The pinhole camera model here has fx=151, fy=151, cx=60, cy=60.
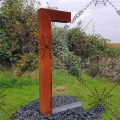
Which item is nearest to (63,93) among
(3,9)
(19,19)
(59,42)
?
(59,42)

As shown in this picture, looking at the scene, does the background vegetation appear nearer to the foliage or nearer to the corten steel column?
the foliage

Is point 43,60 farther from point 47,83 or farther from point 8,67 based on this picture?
point 8,67

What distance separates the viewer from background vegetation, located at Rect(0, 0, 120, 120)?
6484mm

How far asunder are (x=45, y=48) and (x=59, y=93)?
2284 millimetres

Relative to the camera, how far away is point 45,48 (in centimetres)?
300

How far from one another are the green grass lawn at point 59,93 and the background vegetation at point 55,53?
0.13 ft

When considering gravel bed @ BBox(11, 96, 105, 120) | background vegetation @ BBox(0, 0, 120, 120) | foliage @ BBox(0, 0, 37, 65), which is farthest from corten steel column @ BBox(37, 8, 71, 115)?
foliage @ BBox(0, 0, 37, 65)

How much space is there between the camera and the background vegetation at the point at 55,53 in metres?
6.48

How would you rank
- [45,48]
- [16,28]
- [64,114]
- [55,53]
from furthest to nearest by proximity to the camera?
[16,28] < [55,53] < [64,114] < [45,48]

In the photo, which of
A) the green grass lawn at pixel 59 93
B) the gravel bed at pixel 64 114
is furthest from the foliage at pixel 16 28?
the gravel bed at pixel 64 114

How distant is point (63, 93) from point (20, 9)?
4815 mm

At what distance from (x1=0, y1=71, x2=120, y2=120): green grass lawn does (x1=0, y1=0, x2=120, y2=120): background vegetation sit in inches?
1.6

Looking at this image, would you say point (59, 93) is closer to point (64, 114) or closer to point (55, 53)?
point (64, 114)

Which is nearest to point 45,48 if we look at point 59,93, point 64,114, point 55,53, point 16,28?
point 64,114
